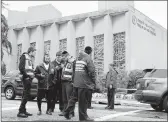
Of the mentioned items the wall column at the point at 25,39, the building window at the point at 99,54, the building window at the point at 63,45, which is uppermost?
the wall column at the point at 25,39

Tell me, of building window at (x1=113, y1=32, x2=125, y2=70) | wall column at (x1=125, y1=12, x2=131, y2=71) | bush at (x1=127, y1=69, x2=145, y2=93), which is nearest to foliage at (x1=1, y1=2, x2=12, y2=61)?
bush at (x1=127, y1=69, x2=145, y2=93)

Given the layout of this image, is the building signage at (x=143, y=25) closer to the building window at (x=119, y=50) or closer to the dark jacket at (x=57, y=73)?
the building window at (x=119, y=50)

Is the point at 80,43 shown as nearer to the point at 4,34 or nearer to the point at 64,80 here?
the point at 4,34

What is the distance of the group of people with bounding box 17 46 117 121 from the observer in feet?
25.0

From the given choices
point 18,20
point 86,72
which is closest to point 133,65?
point 86,72

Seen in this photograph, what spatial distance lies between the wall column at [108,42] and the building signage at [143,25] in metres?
2.78

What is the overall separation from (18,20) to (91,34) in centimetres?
2804

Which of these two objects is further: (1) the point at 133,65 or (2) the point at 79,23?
(2) the point at 79,23

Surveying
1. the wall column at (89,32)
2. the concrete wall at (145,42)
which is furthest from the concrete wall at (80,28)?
the concrete wall at (145,42)

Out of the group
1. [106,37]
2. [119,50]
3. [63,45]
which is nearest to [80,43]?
[63,45]

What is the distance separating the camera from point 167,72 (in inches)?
423

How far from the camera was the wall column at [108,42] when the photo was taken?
34.3 meters

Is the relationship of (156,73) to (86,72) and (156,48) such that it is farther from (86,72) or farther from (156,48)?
(156,48)

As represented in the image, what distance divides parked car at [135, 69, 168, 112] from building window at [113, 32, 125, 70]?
22.2m
